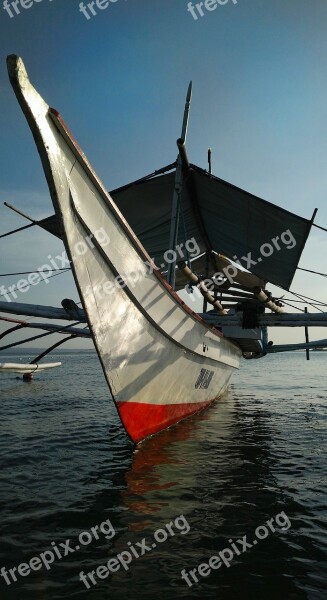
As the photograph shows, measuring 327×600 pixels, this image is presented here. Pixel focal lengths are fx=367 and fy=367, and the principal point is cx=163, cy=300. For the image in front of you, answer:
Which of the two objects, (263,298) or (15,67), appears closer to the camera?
(15,67)

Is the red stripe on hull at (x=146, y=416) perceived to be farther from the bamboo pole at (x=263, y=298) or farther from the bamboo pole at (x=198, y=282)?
the bamboo pole at (x=263, y=298)

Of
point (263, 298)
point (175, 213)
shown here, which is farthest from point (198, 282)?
point (175, 213)

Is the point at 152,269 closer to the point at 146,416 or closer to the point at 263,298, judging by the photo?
the point at 146,416

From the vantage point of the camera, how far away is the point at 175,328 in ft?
24.2

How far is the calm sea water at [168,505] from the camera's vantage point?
2.95 metres

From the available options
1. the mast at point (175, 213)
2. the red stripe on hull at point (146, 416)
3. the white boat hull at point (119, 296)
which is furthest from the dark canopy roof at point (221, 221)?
the red stripe on hull at point (146, 416)

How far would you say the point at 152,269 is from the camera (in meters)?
6.40

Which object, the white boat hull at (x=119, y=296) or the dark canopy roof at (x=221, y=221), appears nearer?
the white boat hull at (x=119, y=296)

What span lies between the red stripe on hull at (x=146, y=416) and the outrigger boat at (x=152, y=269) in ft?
0.09

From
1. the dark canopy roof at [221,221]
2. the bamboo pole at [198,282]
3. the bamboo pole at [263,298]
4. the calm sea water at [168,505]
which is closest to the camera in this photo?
the calm sea water at [168,505]

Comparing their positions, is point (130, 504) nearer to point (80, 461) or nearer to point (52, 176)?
point (80, 461)

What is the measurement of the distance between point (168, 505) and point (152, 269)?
11.9 feet

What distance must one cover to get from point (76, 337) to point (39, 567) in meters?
6.26

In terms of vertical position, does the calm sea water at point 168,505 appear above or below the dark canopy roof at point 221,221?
below
